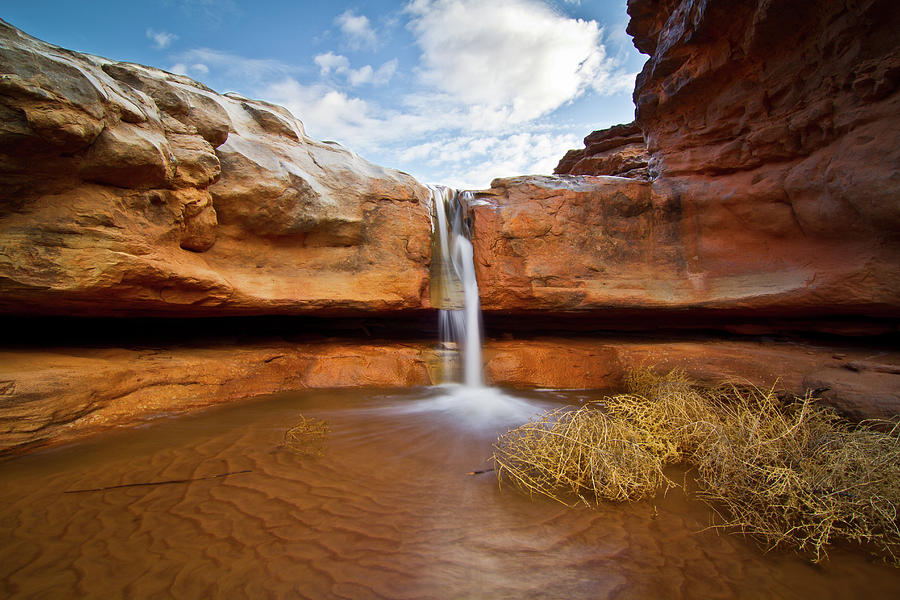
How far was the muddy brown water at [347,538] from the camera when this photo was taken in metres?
2.00

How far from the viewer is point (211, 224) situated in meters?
5.83

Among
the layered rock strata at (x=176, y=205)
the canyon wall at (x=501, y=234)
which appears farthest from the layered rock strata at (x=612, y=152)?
the layered rock strata at (x=176, y=205)

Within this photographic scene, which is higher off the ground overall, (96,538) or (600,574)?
(96,538)

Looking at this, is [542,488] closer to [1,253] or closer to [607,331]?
[1,253]

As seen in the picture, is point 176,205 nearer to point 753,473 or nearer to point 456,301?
point 456,301

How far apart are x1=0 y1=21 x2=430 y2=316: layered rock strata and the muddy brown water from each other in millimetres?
2311

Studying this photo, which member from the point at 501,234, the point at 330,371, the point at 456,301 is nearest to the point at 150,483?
the point at 330,371

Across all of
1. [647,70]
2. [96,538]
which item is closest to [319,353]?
[96,538]

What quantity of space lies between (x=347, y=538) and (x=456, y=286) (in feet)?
18.7

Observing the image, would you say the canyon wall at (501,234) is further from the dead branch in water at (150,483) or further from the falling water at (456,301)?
the dead branch in water at (150,483)

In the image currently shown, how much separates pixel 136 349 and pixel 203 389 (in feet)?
4.55

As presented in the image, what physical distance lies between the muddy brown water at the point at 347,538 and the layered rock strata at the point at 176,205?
231 centimetres

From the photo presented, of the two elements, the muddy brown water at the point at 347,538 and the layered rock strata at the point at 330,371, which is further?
the layered rock strata at the point at 330,371

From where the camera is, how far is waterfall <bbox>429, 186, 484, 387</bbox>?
7.62 metres
